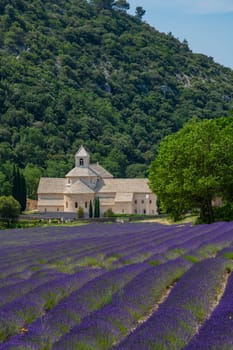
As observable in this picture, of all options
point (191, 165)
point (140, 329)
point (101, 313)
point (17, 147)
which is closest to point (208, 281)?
point (101, 313)

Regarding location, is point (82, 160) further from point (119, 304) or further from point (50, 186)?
point (119, 304)

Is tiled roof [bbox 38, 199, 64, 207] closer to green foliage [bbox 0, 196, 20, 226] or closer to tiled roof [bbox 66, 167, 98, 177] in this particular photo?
tiled roof [bbox 66, 167, 98, 177]

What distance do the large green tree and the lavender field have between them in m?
25.9

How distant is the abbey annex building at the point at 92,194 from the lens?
11725cm

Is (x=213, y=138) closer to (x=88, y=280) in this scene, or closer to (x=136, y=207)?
(x=88, y=280)

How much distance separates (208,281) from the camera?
14.1 meters

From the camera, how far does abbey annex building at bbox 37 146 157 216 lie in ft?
385

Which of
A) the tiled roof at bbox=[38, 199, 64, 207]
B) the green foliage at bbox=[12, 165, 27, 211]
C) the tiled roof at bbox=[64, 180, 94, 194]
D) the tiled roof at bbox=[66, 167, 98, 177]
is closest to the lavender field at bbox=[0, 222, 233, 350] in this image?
the green foliage at bbox=[12, 165, 27, 211]

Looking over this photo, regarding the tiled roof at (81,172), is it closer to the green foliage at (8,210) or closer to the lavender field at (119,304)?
the green foliage at (8,210)

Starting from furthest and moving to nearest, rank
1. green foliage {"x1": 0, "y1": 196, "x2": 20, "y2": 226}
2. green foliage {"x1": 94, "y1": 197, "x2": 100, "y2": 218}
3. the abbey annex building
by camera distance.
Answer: the abbey annex building → green foliage {"x1": 94, "y1": 197, "x2": 100, "y2": 218} → green foliage {"x1": 0, "y1": 196, "x2": 20, "y2": 226}

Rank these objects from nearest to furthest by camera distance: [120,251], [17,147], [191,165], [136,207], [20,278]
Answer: [20,278] < [120,251] < [191,165] < [136,207] < [17,147]

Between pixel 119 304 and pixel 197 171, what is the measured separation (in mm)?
37149

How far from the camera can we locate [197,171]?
48.2 m

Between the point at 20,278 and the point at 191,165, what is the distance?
32658 mm
